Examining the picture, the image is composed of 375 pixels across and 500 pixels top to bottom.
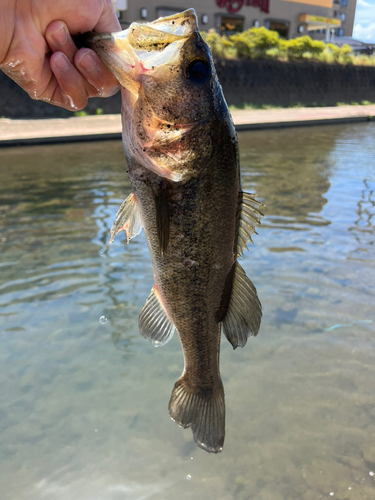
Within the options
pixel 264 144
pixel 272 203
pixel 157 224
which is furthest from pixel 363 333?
pixel 264 144

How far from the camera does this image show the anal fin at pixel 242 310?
2.09m

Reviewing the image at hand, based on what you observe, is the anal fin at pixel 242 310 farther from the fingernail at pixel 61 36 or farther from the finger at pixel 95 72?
the fingernail at pixel 61 36

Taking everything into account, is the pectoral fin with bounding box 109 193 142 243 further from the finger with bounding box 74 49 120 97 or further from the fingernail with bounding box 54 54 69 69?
the fingernail with bounding box 54 54 69 69

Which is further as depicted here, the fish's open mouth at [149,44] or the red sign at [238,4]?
the red sign at [238,4]

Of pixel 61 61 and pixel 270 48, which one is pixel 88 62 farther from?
pixel 270 48

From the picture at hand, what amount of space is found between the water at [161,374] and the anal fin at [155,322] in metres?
1.45

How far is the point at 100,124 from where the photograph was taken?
1669 centimetres

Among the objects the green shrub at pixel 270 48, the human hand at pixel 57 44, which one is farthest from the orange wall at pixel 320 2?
the human hand at pixel 57 44

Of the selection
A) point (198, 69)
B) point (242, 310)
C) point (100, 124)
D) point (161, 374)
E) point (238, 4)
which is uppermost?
point (238, 4)

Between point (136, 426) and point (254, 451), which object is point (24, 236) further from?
point (254, 451)

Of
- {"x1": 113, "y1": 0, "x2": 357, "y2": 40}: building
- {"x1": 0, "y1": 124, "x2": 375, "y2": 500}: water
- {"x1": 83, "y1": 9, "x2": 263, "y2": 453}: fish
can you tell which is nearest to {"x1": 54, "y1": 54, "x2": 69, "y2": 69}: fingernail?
{"x1": 83, "y1": 9, "x2": 263, "y2": 453}: fish

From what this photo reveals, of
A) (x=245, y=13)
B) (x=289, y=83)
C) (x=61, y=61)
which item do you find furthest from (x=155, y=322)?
(x=245, y=13)

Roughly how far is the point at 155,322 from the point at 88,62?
1.32m

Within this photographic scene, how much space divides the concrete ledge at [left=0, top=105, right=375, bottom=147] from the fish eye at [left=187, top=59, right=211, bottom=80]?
12987 millimetres
